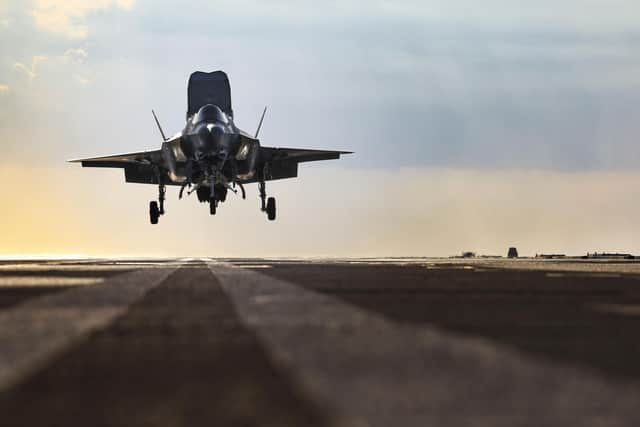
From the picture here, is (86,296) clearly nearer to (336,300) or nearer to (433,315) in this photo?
(336,300)

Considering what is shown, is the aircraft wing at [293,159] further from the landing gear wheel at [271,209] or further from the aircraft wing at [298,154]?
the landing gear wheel at [271,209]

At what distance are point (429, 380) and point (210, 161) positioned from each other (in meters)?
35.4

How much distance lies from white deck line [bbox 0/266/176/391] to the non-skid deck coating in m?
0.02

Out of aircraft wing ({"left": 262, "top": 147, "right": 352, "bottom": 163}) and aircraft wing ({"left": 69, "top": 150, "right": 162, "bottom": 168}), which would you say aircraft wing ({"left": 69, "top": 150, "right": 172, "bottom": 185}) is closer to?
aircraft wing ({"left": 69, "top": 150, "right": 162, "bottom": 168})

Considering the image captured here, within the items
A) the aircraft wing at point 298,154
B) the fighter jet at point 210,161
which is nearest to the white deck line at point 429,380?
the fighter jet at point 210,161

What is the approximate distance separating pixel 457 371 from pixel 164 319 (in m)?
5.00

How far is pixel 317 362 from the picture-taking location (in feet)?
24.9

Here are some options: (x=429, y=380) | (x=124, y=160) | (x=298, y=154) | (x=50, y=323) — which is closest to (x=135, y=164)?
(x=124, y=160)

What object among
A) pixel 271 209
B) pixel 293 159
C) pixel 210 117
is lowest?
pixel 271 209

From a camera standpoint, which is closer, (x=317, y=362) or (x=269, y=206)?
(x=317, y=362)

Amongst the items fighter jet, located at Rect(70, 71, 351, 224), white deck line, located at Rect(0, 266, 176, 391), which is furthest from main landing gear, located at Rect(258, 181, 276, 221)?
white deck line, located at Rect(0, 266, 176, 391)

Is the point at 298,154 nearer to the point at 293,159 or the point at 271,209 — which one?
the point at 293,159

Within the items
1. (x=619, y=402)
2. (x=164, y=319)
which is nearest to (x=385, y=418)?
(x=619, y=402)

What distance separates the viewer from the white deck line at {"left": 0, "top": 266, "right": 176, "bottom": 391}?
7691 mm
